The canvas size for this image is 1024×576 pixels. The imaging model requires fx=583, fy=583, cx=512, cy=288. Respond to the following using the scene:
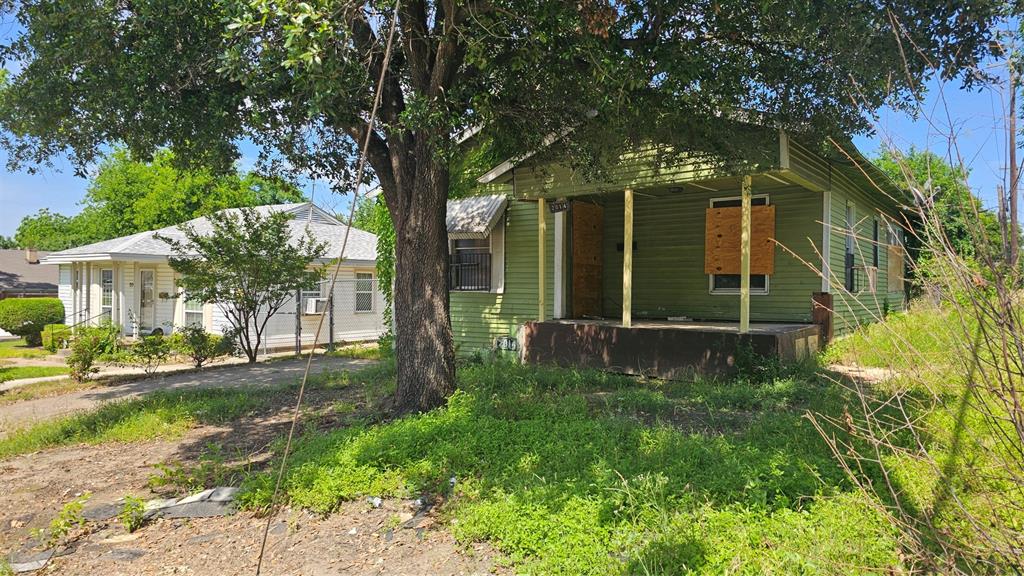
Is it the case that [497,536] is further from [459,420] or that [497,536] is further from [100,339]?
[100,339]

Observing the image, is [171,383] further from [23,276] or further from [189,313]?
[23,276]

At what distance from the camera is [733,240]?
1048 centimetres

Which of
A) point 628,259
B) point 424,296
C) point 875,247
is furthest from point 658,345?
point 875,247

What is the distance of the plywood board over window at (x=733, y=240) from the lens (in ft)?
32.9

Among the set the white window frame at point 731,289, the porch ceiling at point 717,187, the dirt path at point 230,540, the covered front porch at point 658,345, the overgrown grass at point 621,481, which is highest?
the porch ceiling at point 717,187

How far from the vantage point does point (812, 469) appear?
385 cm

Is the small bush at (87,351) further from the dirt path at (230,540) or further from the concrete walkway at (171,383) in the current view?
the dirt path at (230,540)

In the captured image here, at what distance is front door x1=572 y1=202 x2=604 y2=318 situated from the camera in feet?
37.4

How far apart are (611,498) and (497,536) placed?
2.42 ft

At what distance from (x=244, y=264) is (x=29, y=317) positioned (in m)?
13.2

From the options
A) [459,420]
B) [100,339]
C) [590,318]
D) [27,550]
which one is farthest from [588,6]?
[100,339]

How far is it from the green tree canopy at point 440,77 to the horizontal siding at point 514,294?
4.17 m

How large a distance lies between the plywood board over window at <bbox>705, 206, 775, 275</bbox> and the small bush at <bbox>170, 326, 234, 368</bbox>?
31.9 ft

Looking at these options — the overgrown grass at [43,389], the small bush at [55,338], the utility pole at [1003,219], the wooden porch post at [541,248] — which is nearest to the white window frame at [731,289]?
the wooden porch post at [541,248]
